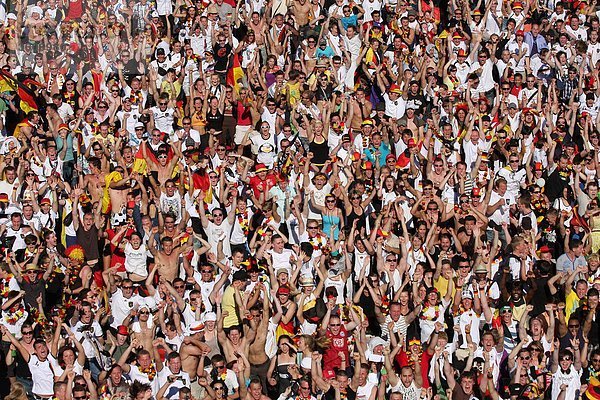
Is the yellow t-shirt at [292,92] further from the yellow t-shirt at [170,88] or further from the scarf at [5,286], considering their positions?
the scarf at [5,286]

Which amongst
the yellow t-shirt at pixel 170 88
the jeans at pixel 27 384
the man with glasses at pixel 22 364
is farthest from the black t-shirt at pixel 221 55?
the jeans at pixel 27 384

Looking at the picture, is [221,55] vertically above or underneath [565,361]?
above

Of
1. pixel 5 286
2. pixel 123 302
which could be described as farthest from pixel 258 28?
pixel 5 286

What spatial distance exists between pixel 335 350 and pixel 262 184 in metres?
3.29

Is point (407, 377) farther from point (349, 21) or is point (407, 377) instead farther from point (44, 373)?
point (349, 21)

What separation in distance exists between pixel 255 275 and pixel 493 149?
4.73 meters

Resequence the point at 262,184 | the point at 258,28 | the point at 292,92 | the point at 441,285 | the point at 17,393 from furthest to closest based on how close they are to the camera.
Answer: the point at 258,28 < the point at 292,92 < the point at 262,184 < the point at 441,285 < the point at 17,393

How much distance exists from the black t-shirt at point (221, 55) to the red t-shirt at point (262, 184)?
120 inches

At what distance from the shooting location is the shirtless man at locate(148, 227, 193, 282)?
66.8 ft

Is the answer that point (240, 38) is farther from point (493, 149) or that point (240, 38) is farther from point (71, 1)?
point (493, 149)

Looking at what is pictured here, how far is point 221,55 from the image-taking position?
24.5 metres

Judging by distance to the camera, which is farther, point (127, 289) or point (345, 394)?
point (127, 289)

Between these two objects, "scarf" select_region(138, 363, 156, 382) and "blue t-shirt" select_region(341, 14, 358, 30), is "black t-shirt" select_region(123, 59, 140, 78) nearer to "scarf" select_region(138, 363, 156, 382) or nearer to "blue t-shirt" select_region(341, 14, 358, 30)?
"blue t-shirt" select_region(341, 14, 358, 30)

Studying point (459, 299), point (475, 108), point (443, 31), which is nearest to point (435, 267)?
point (459, 299)
